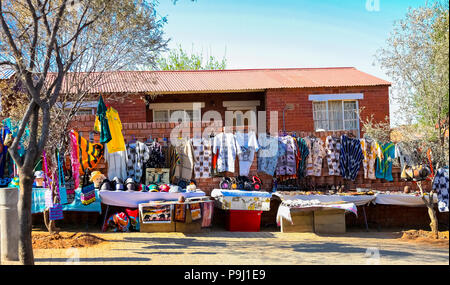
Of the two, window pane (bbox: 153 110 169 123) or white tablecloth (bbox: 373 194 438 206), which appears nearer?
white tablecloth (bbox: 373 194 438 206)

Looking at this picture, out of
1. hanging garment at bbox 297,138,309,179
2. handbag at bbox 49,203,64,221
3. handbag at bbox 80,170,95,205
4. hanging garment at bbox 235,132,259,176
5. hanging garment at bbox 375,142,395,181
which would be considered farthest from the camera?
hanging garment at bbox 375,142,395,181

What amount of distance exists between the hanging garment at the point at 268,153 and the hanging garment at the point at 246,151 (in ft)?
1.01

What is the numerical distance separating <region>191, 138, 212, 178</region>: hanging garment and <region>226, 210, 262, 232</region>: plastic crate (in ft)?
4.35

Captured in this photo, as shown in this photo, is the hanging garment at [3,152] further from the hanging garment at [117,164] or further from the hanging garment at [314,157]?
the hanging garment at [314,157]

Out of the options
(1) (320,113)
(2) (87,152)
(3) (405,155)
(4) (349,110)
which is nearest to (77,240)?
(2) (87,152)

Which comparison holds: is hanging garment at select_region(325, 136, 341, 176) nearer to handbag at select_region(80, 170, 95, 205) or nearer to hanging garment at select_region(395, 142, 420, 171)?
hanging garment at select_region(395, 142, 420, 171)

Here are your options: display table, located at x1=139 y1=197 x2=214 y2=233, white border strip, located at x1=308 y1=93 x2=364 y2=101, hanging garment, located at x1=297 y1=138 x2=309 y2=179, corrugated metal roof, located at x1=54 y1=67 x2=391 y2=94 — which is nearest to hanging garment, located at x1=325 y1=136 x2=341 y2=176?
hanging garment, located at x1=297 y1=138 x2=309 y2=179

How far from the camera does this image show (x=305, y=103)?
56.8ft

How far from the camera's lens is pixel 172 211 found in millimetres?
9969

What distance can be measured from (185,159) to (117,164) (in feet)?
5.19

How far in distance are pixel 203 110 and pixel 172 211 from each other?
894 centimetres

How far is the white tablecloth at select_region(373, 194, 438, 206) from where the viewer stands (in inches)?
444

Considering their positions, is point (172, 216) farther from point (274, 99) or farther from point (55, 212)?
point (274, 99)
